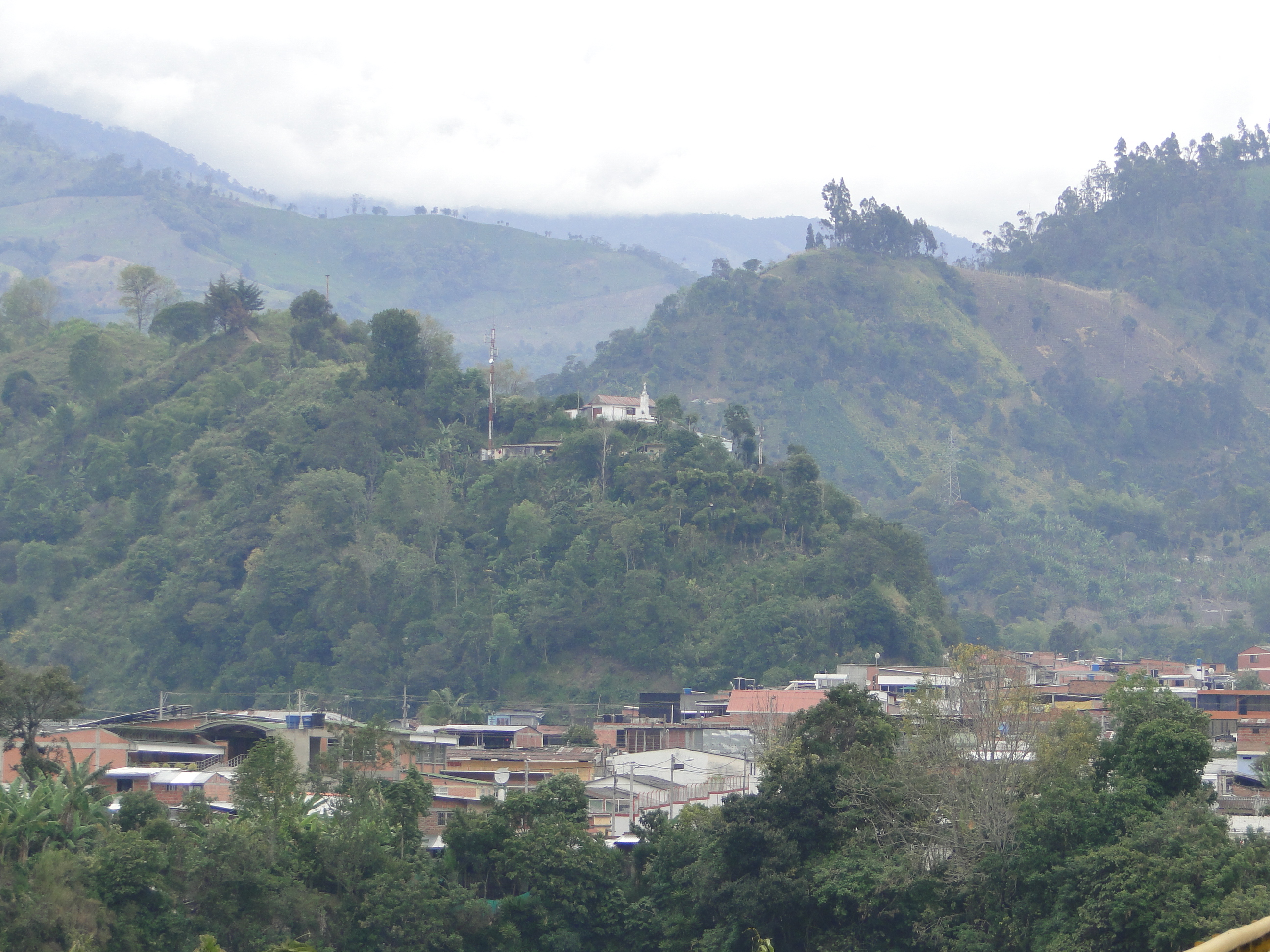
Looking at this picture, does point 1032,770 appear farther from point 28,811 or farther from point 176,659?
point 176,659

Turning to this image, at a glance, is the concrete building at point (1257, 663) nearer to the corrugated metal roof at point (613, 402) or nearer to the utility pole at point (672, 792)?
the corrugated metal roof at point (613, 402)

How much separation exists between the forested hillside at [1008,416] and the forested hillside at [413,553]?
2554cm

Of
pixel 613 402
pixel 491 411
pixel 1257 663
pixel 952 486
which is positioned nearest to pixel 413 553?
pixel 491 411

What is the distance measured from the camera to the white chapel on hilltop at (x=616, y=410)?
6600 cm

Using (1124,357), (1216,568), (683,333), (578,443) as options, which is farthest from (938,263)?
(578,443)

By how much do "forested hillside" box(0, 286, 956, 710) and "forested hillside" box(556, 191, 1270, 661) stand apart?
2554 cm

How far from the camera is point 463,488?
2506 inches

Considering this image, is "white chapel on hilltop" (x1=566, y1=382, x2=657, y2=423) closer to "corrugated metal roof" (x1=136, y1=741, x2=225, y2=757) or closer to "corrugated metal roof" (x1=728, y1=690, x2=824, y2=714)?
"corrugated metal roof" (x1=728, y1=690, x2=824, y2=714)

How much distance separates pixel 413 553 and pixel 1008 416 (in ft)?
195

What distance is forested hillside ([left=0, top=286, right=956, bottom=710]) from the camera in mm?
57688

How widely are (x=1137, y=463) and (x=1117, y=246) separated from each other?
21899 millimetres

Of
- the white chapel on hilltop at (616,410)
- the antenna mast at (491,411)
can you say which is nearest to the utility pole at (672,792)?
the antenna mast at (491,411)

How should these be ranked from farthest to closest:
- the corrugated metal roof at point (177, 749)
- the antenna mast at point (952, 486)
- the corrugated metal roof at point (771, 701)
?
the antenna mast at point (952, 486), the corrugated metal roof at point (771, 701), the corrugated metal roof at point (177, 749)

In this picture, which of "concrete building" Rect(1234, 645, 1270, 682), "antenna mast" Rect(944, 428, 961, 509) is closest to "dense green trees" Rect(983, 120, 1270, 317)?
"antenna mast" Rect(944, 428, 961, 509)
